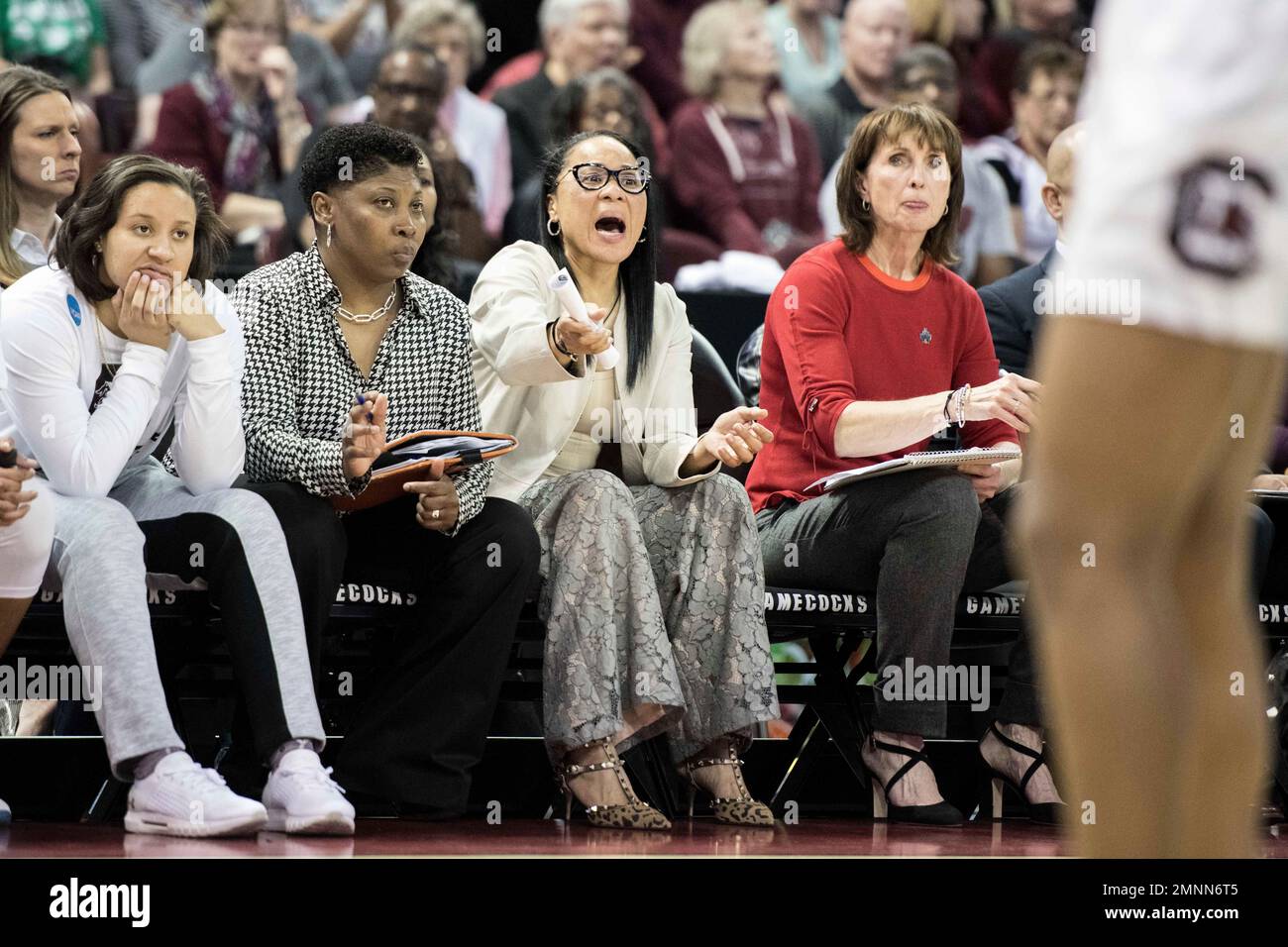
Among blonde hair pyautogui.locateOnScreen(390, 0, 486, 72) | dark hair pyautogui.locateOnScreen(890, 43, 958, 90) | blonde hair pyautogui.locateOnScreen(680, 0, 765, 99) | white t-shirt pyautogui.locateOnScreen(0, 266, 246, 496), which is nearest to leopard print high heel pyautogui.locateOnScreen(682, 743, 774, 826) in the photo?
white t-shirt pyautogui.locateOnScreen(0, 266, 246, 496)

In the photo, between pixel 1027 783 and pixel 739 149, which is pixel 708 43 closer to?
pixel 739 149

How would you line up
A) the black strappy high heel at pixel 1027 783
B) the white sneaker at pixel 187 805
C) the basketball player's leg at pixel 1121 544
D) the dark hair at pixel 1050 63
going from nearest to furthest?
the basketball player's leg at pixel 1121 544 → the white sneaker at pixel 187 805 → the black strappy high heel at pixel 1027 783 → the dark hair at pixel 1050 63

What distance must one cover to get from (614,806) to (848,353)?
1.02 m

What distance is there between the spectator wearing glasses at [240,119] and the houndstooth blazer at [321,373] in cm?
202

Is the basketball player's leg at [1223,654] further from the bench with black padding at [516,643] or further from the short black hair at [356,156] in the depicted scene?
the short black hair at [356,156]

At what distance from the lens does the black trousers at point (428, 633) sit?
2.63 m

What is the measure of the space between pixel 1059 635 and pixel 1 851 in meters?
1.59

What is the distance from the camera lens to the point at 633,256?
3.27 metres

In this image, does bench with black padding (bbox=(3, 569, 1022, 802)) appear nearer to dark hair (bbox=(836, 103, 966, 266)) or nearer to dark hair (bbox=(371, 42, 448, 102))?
dark hair (bbox=(836, 103, 966, 266))

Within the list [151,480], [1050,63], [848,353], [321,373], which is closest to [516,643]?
[321,373]

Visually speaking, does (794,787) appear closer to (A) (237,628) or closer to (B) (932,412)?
(B) (932,412)

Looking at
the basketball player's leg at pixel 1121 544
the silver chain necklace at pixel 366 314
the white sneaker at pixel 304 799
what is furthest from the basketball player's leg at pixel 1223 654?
the silver chain necklace at pixel 366 314

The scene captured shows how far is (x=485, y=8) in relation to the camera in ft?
20.2

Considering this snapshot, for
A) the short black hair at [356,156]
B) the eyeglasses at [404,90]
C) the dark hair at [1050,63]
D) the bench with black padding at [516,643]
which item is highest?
the dark hair at [1050,63]
